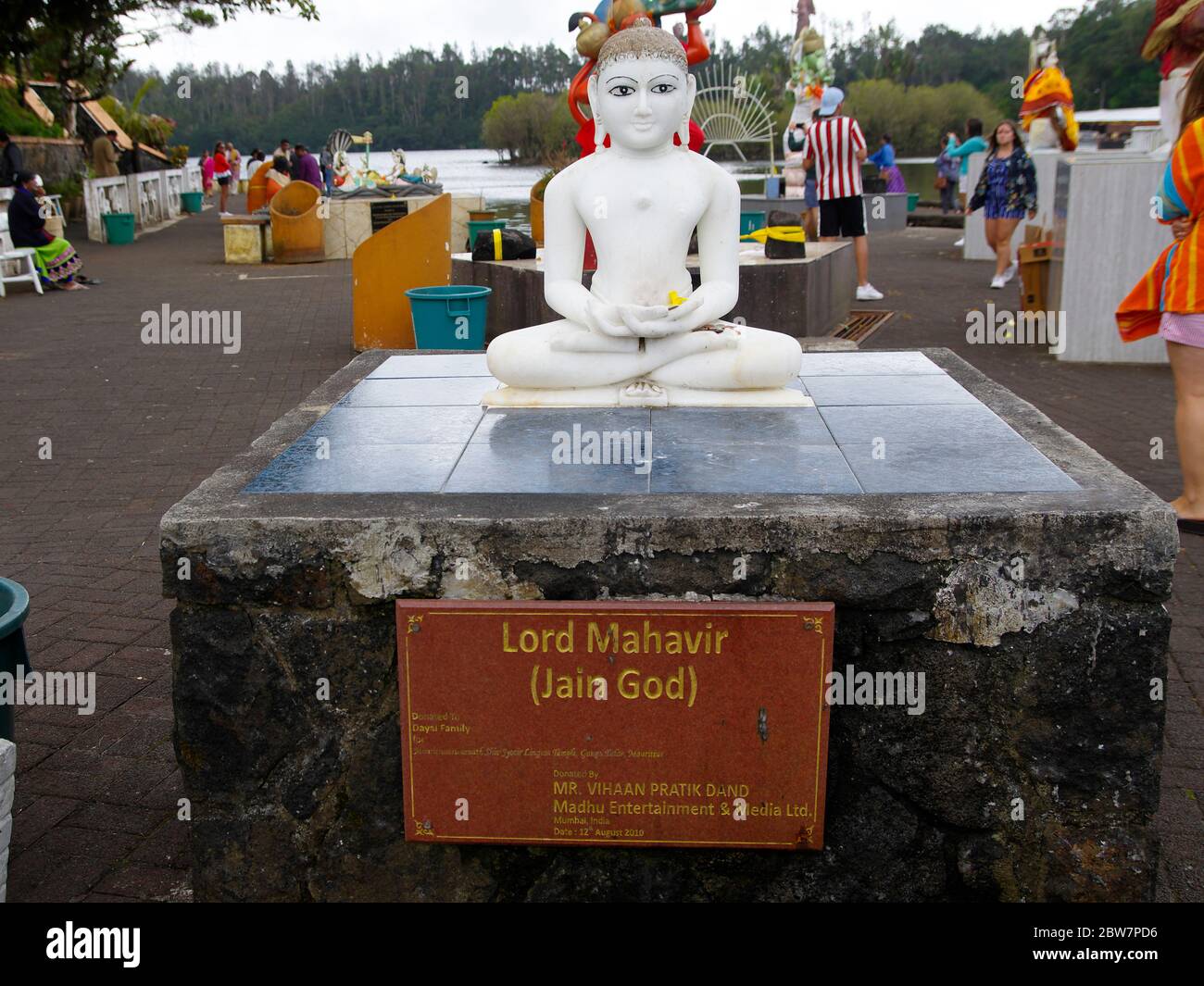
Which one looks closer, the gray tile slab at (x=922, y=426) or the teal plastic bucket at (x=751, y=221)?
the gray tile slab at (x=922, y=426)

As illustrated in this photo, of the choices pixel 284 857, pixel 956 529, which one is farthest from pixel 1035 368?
pixel 284 857

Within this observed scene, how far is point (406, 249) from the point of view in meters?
9.67

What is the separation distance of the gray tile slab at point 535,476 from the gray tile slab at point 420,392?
81 cm

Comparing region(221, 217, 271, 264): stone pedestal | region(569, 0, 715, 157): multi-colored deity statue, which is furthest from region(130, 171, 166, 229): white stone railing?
region(569, 0, 715, 157): multi-colored deity statue

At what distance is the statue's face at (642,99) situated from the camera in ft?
12.8

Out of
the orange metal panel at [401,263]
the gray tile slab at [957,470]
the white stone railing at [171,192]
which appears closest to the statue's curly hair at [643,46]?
the gray tile slab at [957,470]

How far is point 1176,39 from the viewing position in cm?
678

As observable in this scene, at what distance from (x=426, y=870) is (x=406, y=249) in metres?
7.43

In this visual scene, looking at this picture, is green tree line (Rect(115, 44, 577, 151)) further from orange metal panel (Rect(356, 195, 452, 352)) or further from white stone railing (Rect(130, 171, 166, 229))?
orange metal panel (Rect(356, 195, 452, 352))

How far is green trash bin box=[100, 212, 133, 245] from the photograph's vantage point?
841 inches

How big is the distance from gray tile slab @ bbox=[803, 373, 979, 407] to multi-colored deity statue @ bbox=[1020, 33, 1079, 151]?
9097 mm

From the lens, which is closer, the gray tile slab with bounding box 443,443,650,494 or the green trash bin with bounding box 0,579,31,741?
the gray tile slab with bounding box 443,443,650,494

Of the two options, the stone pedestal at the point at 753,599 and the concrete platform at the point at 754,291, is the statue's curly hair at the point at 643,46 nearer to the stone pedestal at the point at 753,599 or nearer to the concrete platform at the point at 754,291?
the stone pedestal at the point at 753,599
